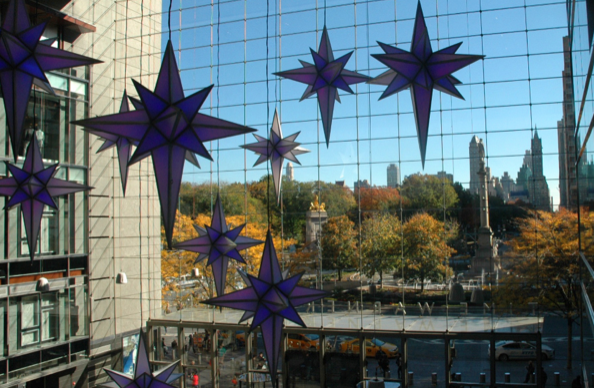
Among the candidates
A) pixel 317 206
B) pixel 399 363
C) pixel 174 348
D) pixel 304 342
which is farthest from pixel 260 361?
pixel 317 206

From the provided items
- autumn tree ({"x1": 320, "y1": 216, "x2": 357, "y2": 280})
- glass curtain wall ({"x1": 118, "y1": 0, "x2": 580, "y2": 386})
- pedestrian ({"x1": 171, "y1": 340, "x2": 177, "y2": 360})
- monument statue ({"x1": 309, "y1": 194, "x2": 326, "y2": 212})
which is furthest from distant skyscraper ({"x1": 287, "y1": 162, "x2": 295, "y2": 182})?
pedestrian ({"x1": 171, "y1": 340, "x2": 177, "y2": 360})

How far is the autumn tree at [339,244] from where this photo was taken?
1339cm

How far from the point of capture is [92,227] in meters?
14.4

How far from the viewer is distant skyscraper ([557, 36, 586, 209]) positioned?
38.3 feet

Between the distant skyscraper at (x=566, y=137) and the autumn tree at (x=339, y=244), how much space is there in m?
4.91

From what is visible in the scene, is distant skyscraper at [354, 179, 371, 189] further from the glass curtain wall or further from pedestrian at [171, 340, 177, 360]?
pedestrian at [171, 340, 177, 360]

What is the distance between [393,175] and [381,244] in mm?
1735

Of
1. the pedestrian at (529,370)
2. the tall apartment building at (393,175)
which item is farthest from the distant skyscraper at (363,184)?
the pedestrian at (529,370)

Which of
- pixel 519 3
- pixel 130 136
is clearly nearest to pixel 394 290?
pixel 519 3

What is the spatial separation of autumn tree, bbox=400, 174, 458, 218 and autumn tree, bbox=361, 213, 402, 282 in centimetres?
57

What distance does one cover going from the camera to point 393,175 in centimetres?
1299

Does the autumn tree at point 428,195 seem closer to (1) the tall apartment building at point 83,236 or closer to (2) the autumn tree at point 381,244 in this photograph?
(2) the autumn tree at point 381,244

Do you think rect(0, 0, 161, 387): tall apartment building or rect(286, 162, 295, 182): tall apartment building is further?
rect(286, 162, 295, 182): tall apartment building

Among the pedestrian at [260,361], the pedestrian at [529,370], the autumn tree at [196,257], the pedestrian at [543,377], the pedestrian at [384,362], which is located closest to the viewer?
the pedestrian at [543,377]
